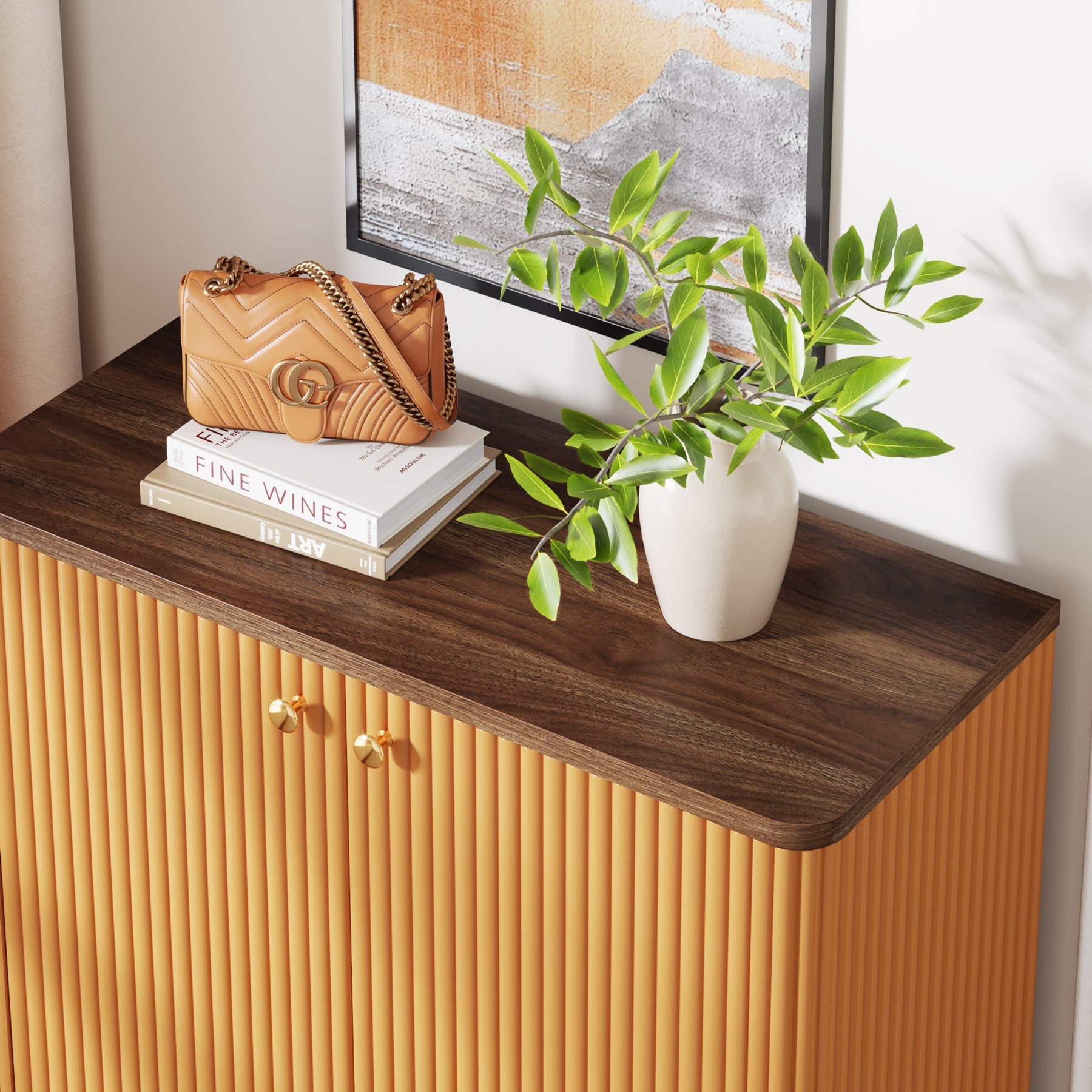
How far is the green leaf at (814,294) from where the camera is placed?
1.12m

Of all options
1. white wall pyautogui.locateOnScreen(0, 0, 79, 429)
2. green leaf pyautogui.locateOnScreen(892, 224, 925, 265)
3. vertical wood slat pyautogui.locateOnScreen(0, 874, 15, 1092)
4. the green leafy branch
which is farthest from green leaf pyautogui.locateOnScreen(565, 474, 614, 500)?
white wall pyautogui.locateOnScreen(0, 0, 79, 429)

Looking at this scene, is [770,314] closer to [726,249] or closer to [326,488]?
[726,249]

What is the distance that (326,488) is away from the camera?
136 centimetres

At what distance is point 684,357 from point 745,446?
76mm

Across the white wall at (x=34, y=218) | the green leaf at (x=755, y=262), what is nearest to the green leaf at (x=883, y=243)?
the green leaf at (x=755, y=262)

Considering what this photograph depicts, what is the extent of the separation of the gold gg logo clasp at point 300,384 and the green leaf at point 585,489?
0.37 metres

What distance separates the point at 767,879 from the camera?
1.11 metres

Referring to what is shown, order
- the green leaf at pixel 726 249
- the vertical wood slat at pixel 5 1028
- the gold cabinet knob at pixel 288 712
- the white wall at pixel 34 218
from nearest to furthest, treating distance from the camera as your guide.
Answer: the green leaf at pixel 726 249
the gold cabinet knob at pixel 288 712
the vertical wood slat at pixel 5 1028
the white wall at pixel 34 218

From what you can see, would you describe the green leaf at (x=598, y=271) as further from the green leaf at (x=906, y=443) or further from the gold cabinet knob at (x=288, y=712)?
the gold cabinet knob at (x=288, y=712)

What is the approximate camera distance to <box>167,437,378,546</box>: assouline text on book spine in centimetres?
135

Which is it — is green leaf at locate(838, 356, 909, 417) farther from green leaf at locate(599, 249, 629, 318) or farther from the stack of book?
the stack of book

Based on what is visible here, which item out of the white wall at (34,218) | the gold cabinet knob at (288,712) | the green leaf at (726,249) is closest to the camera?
the green leaf at (726,249)

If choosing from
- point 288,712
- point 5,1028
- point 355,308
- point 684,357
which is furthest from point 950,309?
point 5,1028

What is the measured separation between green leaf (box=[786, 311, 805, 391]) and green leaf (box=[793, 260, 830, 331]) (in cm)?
5
